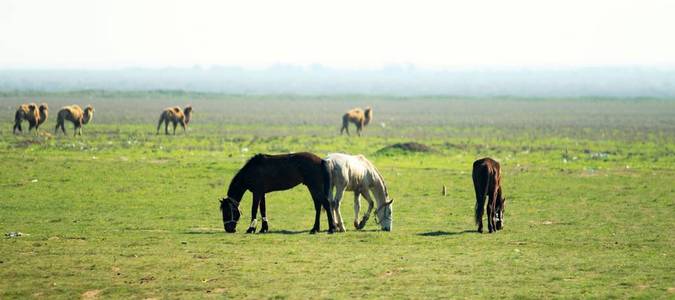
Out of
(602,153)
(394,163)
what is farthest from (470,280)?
(602,153)

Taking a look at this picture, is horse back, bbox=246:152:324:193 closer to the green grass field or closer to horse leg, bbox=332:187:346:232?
horse leg, bbox=332:187:346:232

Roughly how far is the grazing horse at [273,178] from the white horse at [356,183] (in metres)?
0.19

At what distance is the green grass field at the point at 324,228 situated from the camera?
14156mm

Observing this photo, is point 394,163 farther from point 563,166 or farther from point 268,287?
point 268,287

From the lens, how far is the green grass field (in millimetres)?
14156

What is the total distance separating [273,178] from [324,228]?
5.04 ft

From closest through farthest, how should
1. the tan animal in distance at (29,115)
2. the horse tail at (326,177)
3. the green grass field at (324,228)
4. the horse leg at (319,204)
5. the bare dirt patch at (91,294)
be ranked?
1. the bare dirt patch at (91,294)
2. the green grass field at (324,228)
3. the horse leg at (319,204)
4. the horse tail at (326,177)
5. the tan animal in distance at (29,115)

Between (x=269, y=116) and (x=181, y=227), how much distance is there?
184 feet

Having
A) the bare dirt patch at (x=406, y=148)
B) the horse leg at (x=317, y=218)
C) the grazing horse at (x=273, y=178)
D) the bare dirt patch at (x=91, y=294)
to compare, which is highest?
the grazing horse at (x=273, y=178)

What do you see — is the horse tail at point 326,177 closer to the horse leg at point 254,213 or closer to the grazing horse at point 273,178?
the grazing horse at point 273,178

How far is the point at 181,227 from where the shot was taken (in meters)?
20.0

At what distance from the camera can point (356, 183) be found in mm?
19469

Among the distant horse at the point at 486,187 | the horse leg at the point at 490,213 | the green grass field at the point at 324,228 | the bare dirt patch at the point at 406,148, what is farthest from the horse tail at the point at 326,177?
the bare dirt patch at the point at 406,148

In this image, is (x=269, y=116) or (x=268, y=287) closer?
(x=268, y=287)
